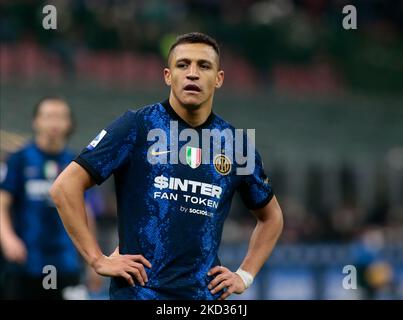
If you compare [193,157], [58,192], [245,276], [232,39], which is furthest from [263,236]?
[232,39]

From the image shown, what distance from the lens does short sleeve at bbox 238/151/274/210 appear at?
629 centimetres

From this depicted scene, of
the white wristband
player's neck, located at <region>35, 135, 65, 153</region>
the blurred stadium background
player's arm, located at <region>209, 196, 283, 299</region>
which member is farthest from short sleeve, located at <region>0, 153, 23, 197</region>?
the blurred stadium background

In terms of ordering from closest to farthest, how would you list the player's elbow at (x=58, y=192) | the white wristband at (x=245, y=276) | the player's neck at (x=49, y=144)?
the player's elbow at (x=58, y=192), the white wristband at (x=245, y=276), the player's neck at (x=49, y=144)

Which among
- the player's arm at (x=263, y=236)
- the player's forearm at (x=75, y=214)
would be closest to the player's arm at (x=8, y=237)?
the player's arm at (x=263, y=236)

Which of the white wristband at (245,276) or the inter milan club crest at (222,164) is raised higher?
the inter milan club crest at (222,164)

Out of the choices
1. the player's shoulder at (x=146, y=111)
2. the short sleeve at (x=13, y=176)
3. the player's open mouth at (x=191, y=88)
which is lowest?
the player's shoulder at (x=146, y=111)

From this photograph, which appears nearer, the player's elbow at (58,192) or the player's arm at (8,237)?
the player's elbow at (58,192)

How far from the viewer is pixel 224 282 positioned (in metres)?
6.06

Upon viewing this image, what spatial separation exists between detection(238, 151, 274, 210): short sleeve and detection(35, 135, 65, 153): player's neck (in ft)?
9.90

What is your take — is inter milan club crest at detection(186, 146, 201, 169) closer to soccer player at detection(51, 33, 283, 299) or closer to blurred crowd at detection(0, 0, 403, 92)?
soccer player at detection(51, 33, 283, 299)

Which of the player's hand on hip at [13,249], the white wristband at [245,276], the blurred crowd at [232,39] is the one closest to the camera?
the white wristband at [245,276]

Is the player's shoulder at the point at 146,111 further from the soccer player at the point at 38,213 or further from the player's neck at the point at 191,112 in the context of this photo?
the soccer player at the point at 38,213

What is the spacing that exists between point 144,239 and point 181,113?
2.34ft

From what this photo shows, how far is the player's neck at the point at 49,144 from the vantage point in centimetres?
908
